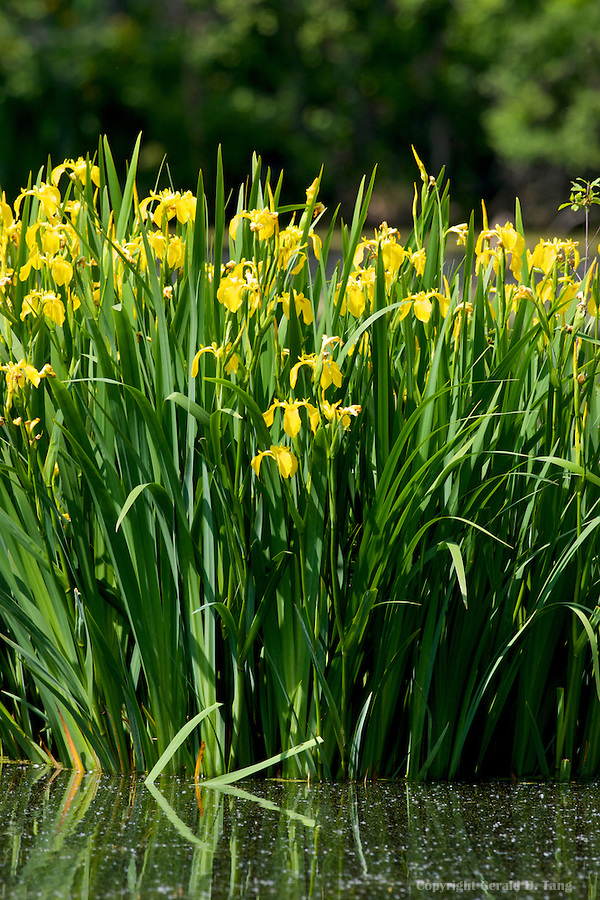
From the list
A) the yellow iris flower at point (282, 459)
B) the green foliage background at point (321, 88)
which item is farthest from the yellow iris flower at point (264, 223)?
the green foliage background at point (321, 88)

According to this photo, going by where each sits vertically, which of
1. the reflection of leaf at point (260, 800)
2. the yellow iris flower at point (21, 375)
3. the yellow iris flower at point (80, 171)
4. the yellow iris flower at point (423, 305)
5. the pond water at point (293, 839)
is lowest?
the pond water at point (293, 839)

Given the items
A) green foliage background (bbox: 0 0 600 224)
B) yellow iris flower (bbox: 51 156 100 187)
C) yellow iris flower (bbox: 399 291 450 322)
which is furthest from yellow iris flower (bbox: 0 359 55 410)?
green foliage background (bbox: 0 0 600 224)

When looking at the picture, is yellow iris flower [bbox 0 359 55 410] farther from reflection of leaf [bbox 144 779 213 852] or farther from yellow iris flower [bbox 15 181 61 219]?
reflection of leaf [bbox 144 779 213 852]

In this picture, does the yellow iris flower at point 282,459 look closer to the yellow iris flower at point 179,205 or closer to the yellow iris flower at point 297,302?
the yellow iris flower at point 297,302

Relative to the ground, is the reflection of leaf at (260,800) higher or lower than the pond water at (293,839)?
higher

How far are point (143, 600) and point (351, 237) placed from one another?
29.5 inches

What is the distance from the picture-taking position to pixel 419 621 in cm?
149

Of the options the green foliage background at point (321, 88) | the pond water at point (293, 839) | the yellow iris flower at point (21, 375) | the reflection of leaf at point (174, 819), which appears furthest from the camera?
the green foliage background at point (321, 88)

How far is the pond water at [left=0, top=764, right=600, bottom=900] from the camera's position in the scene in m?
1.12

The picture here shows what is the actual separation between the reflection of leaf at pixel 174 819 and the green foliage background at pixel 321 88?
619 inches

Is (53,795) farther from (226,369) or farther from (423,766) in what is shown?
(226,369)

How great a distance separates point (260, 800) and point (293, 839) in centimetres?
16

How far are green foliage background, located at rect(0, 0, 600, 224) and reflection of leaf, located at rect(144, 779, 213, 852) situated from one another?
15715mm

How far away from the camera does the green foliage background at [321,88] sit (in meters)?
16.6
